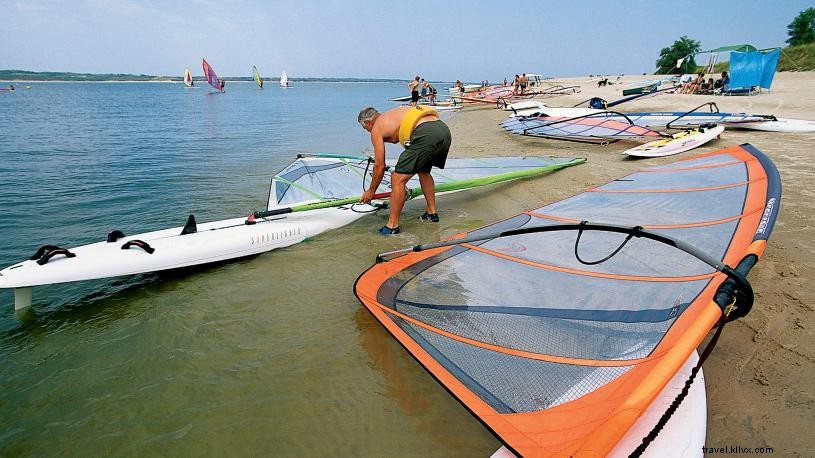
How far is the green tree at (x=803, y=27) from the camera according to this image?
4516 centimetres

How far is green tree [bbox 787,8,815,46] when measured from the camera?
148 feet

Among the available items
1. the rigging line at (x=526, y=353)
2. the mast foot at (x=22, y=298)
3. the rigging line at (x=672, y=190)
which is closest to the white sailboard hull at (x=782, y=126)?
the rigging line at (x=672, y=190)

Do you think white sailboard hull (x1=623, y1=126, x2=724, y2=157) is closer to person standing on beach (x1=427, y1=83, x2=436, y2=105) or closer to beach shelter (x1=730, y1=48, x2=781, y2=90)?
beach shelter (x1=730, y1=48, x2=781, y2=90)

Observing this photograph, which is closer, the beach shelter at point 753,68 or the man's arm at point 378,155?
the man's arm at point 378,155

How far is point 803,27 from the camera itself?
46.3 m

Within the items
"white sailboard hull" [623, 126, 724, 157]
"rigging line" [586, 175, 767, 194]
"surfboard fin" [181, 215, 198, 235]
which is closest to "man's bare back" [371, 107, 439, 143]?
"rigging line" [586, 175, 767, 194]

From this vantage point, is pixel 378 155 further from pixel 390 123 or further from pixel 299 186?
pixel 299 186

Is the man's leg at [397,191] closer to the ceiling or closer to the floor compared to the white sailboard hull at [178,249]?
closer to the ceiling

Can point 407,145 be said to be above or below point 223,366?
above

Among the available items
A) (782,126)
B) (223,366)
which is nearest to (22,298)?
(223,366)

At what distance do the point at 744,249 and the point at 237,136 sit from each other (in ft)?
60.2

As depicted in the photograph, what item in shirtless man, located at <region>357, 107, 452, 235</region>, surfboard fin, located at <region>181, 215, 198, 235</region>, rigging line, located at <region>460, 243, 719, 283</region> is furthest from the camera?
shirtless man, located at <region>357, 107, 452, 235</region>

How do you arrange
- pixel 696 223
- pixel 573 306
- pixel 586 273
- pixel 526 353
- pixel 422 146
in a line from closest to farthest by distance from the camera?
pixel 526 353 < pixel 573 306 < pixel 586 273 < pixel 696 223 < pixel 422 146

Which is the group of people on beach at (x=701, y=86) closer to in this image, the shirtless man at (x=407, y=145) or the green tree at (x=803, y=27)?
the shirtless man at (x=407, y=145)
